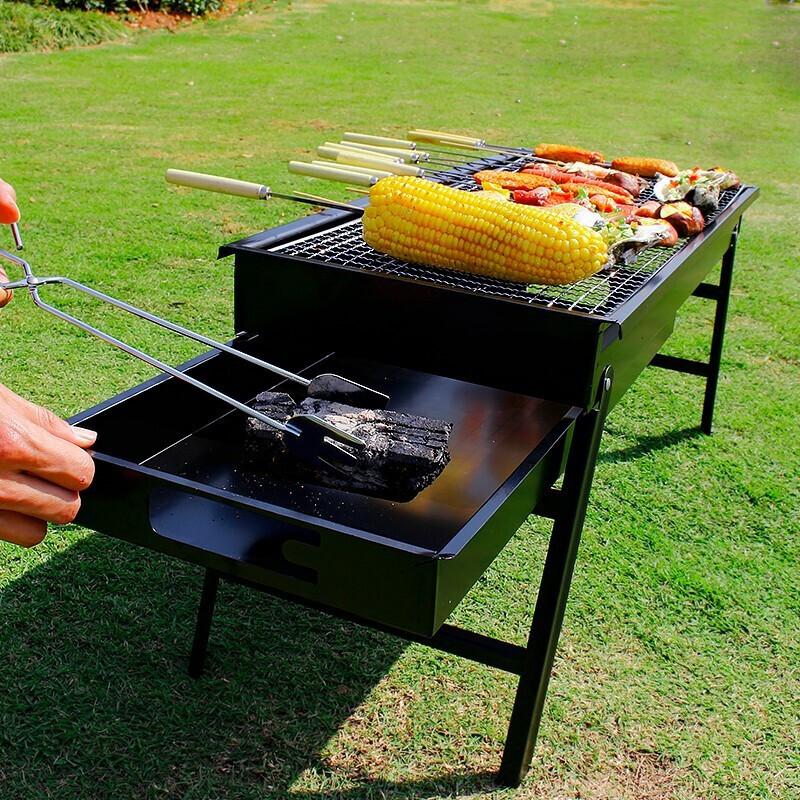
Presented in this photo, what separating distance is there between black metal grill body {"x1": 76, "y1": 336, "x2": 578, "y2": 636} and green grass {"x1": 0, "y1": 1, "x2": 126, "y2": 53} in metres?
12.1

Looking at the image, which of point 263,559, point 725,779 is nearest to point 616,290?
point 263,559

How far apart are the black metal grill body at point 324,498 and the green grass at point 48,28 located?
1208 cm

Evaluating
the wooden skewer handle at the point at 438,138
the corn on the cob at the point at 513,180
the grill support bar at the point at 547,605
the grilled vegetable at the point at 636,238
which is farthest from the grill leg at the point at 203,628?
the wooden skewer handle at the point at 438,138

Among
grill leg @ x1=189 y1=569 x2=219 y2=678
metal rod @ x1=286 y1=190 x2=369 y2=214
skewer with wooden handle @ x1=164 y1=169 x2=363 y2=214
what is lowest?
grill leg @ x1=189 y1=569 x2=219 y2=678

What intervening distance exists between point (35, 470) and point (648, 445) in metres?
3.13

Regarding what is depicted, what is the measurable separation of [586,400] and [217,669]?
1.36m

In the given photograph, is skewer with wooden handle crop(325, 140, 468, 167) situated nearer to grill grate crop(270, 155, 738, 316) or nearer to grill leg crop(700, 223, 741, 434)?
grill grate crop(270, 155, 738, 316)

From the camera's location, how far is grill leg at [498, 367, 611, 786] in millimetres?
2074

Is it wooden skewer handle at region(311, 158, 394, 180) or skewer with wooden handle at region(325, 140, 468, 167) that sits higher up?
skewer with wooden handle at region(325, 140, 468, 167)

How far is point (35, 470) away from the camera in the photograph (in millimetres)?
1503

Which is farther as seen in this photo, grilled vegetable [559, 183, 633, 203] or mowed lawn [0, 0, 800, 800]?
grilled vegetable [559, 183, 633, 203]

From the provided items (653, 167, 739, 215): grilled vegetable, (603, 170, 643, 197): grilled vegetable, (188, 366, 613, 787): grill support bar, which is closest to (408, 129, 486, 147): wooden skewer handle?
(603, 170, 643, 197): grilled vegetable

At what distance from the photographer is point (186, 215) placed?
671 centimetres

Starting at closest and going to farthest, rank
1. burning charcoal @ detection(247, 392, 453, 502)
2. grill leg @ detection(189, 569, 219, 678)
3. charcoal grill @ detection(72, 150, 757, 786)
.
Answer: charcoal grill @ detection(72, 150, 757, 786)
burning charcoal @ detection(247, 392, 453, 502)
grill leg @ detection(189, 569, 219, 678)
